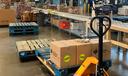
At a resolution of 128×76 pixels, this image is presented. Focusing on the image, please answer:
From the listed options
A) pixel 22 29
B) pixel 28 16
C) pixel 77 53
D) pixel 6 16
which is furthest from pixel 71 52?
pixel 28 16

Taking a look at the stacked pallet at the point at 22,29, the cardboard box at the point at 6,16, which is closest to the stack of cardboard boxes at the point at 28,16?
the cardboard box at the point at 6,16

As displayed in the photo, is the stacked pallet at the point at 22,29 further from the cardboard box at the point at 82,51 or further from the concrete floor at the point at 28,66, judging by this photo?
the cardboard box at the point at 82,51

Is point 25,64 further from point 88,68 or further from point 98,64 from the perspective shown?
point 98,64

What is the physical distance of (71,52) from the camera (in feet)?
10.2

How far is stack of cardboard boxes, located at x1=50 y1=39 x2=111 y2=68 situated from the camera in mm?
3055

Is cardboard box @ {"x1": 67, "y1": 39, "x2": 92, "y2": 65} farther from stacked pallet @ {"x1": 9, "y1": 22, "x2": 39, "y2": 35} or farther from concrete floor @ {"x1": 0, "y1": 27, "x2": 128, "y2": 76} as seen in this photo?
stacked pallet @ {"x1": 9, "y1": 22, "x2": 39, "y2": 35}

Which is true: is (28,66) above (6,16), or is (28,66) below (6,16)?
below

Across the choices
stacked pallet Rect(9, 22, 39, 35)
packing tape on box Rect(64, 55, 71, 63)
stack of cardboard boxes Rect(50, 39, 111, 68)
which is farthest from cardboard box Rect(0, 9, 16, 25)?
packing tape on box Rect(64, 55, 71, 63)

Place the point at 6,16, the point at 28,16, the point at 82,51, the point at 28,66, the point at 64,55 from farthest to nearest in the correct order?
1. the point at 28,16
2. the point at 6,16
3. the point at 28,66
4. the point at 82,51
5. the point at 64,55

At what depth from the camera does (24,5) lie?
11.7 m

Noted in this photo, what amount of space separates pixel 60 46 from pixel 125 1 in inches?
376

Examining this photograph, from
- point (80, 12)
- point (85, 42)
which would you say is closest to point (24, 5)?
point (80, 12)

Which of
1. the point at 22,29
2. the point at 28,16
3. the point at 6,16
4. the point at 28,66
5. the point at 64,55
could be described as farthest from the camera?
the point at 28,16

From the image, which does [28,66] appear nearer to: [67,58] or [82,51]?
[67,58]
